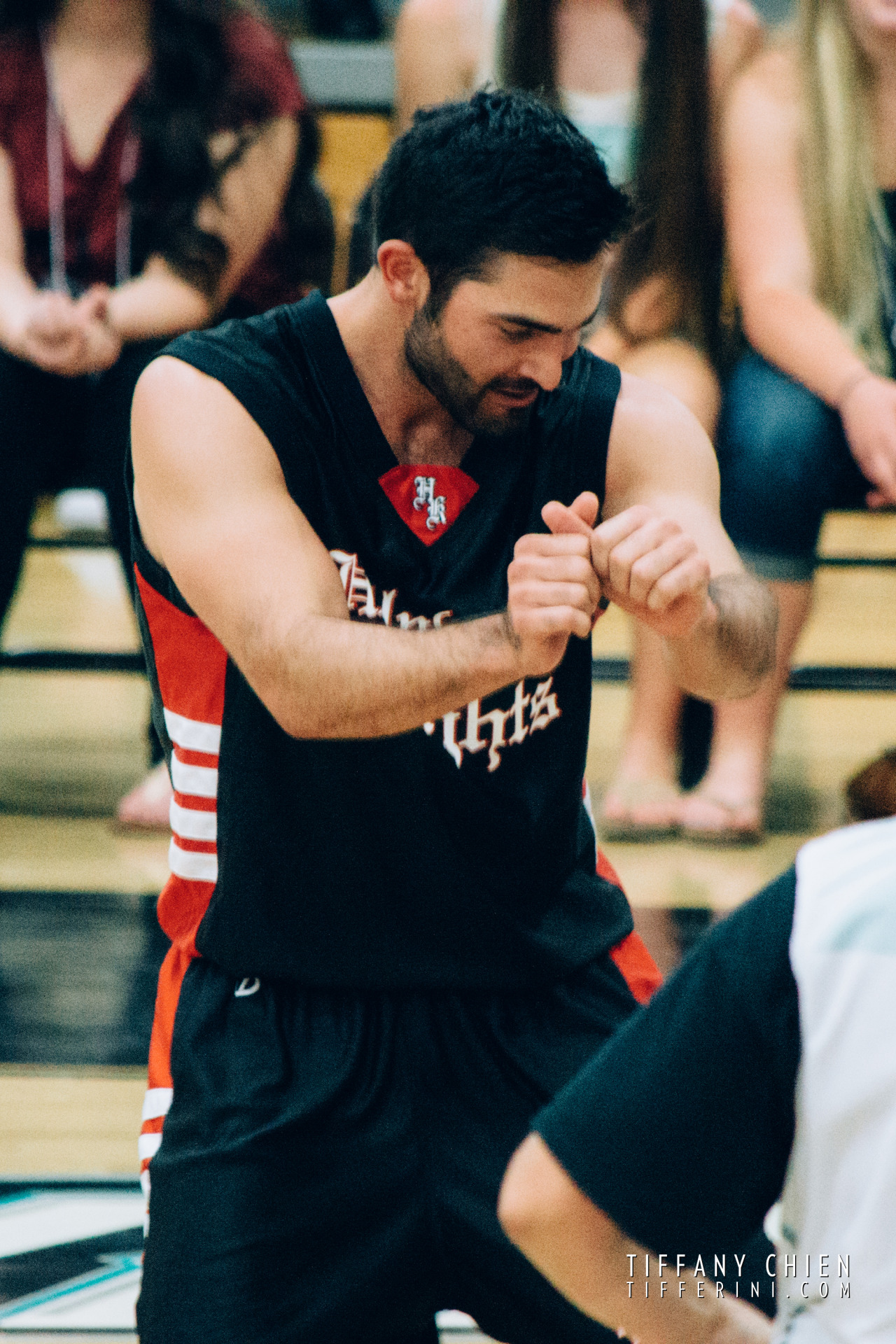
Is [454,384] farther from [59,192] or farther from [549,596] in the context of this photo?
[59,192]

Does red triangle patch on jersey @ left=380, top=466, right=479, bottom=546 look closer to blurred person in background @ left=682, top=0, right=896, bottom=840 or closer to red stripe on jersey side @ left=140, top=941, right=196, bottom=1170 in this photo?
red stripe on jersey side @ left=140, top=941, right=196, bottom=1170

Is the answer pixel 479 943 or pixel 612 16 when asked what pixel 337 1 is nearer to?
pixel 612 16

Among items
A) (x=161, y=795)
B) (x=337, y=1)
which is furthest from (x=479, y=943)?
(x=337, y=1)

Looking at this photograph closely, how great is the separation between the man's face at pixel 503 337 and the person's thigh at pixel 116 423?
1.20 m

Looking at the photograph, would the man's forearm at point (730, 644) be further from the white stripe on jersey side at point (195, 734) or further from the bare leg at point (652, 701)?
the bare leg at point (652, 701)

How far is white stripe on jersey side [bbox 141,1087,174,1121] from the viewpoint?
1272mm

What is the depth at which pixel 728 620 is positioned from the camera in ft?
4.16

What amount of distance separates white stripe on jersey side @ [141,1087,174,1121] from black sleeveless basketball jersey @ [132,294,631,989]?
0.36 ft

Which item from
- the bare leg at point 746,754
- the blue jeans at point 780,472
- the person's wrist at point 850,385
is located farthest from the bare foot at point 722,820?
the person's wrist at point 850,385

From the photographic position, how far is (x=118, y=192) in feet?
8.06

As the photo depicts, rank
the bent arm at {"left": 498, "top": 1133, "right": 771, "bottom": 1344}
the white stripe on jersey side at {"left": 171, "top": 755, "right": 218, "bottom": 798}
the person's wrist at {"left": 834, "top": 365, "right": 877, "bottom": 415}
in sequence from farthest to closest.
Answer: the person's wrist at {"left": 834, "top": 365, "right": 877, "bottom": 415} → the white stripe on jersey side at {"left": 171, "top": 755, "right": 218, "bottom": 798} → the bent arm at {"left": 498, "top": 1133, "right": 771, "bottom": 1344}

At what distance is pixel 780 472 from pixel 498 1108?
4.56 ft

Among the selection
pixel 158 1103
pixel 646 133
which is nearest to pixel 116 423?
pixel 646 133

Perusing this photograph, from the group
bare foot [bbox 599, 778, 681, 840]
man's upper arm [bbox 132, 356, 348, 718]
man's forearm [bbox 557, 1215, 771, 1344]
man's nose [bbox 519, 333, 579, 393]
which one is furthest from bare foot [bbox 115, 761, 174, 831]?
man's forearm [bbox 557, 1215, 771, 1344]
